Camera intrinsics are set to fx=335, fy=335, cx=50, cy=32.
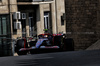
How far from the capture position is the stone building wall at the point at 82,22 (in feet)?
67.0

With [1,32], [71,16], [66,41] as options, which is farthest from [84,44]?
[1,32]

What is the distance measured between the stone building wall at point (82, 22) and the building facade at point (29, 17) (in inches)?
66.6

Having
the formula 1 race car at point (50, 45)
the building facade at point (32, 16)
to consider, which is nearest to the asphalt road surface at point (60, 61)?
the formula 1 race car at point (50, 45)

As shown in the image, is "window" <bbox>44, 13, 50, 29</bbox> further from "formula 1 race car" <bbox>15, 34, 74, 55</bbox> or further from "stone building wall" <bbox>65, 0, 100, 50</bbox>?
"formula 1 race car" <bbox>15, 34, 74, 55</bbox>

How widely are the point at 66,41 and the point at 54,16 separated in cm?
794

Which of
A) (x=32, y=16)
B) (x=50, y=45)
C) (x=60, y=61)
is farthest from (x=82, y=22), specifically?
(x=60, y=61)

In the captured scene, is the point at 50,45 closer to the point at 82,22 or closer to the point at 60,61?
the point at 82,22

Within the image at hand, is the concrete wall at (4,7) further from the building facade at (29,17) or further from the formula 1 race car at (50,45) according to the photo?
the formula 1 race car at (50,45)

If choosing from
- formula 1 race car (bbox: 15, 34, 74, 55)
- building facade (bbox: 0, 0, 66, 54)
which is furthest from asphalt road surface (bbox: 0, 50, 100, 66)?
building facade (bbox: 0, 0, 66, 54)

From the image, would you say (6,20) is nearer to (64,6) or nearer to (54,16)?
(54,16)

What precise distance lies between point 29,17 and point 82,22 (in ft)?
18.0

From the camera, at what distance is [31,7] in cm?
2527

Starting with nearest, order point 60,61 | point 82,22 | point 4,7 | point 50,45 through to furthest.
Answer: point 60,61
point 50,45
point 82,22
point 4,7

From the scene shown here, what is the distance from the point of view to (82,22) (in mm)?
20781
